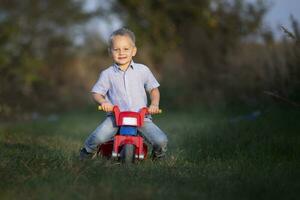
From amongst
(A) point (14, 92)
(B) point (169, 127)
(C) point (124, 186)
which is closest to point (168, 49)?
(A) point (14, 92)

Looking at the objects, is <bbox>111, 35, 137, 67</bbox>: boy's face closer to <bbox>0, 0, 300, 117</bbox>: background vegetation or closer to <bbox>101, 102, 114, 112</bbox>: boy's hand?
<bbox>101, 102, 114, 112</bbox>: boy's hand

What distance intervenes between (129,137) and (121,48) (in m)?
0.98

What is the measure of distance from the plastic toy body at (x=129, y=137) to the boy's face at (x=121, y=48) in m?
0.64

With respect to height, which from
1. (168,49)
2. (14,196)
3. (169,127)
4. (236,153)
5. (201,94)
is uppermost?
(168,49)

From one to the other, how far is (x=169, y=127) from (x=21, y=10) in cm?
1203

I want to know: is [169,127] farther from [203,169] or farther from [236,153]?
[203,169]

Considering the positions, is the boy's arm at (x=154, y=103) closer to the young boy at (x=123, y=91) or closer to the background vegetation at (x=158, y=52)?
the young boy at (x=123, y=91)

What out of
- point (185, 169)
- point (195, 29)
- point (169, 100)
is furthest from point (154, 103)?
point (195, 29)

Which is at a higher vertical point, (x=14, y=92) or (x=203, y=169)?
(x=14, y=92)

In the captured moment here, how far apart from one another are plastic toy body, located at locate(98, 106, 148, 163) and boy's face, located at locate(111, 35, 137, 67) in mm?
640

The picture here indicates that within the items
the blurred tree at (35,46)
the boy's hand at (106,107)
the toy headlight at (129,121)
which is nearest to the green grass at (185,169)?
the toy headlight at (129,121)

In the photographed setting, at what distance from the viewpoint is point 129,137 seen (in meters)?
6.72

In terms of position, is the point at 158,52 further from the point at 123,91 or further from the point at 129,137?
the point at 129,137

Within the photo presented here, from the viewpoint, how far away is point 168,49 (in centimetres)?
1967
